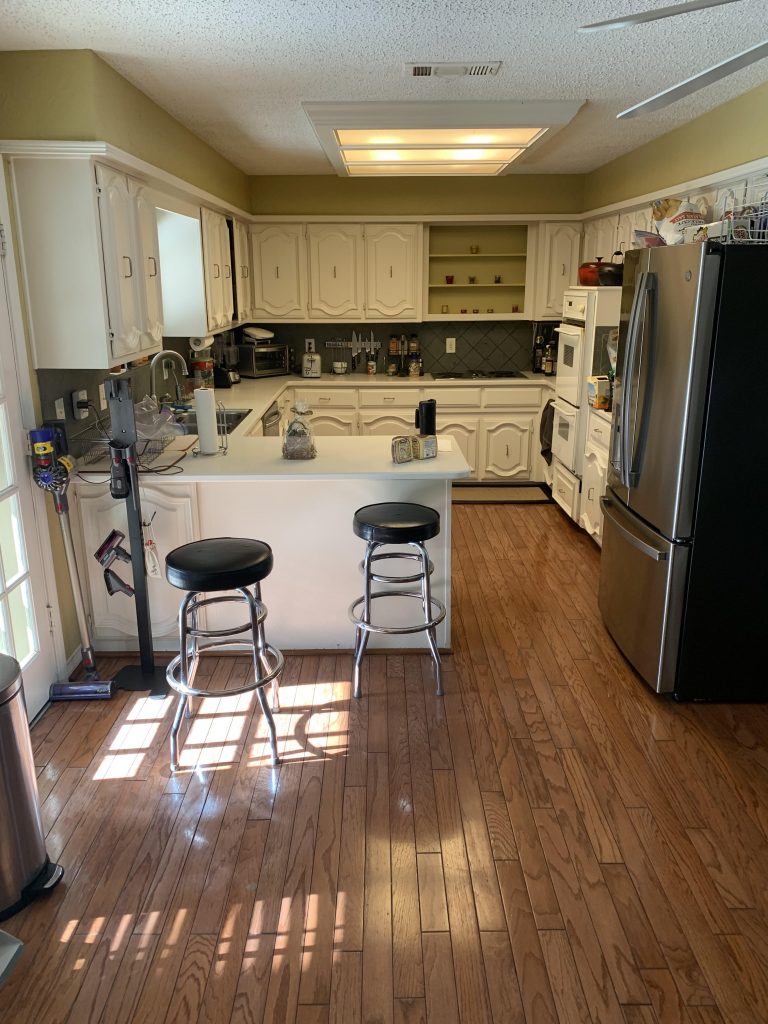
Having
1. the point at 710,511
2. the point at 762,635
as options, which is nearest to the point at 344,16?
the point at 710,511

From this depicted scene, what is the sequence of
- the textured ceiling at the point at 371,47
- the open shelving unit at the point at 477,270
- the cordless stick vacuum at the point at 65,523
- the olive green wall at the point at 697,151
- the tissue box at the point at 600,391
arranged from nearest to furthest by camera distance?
1. the textured ceiling at the point at 371,47
2. the cordless stick vacuum at the point at 65,523
3. the olive green wall at the point at 697,151
4. the tissue box at the point at 600,391
5. the open shelving unit at the point at 477,270

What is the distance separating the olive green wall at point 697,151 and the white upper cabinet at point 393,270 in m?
1.57

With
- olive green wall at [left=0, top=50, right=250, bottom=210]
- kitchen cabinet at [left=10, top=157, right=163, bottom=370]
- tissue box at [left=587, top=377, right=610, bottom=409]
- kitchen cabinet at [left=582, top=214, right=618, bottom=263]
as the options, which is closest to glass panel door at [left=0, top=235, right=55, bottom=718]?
kitchen cabinet at [left=10, top=157, right=163, bottom=370]

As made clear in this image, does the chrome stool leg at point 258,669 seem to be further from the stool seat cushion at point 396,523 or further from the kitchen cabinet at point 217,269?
the kitchen cabinet at point 217,269

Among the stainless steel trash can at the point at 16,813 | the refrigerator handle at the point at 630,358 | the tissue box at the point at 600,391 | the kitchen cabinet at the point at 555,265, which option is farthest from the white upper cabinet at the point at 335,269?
the stainless steel trash can at the point at 16,813

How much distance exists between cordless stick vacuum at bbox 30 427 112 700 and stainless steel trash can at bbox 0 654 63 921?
1009 mm

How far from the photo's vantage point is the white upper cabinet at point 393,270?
6.30 meters

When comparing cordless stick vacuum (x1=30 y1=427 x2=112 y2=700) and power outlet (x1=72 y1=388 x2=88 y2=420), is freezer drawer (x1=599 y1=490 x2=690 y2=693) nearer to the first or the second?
cordless stick vacuum (x1=30 y1=427 x2=112 y2=700)

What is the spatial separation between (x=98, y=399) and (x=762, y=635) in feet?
10.3

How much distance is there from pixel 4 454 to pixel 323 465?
1.29 m

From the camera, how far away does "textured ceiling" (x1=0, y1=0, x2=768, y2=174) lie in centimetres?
251

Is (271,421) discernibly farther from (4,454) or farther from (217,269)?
(4,454)

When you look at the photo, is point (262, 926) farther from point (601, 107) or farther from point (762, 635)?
point (601, 107)

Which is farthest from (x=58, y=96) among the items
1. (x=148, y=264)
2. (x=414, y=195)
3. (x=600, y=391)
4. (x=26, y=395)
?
(x=414, y=195)
